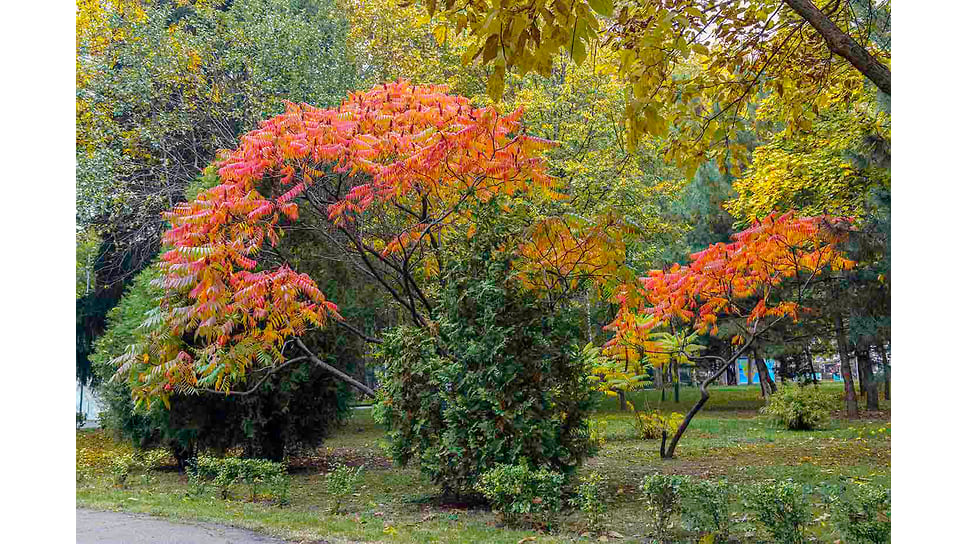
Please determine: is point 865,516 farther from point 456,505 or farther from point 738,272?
point 738,272

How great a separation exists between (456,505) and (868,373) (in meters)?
12.0

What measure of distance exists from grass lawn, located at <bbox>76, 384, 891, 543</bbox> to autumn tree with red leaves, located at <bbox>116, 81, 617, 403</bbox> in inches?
45.4

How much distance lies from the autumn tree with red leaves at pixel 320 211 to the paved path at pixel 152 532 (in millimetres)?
1392

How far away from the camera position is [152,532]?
518 cm

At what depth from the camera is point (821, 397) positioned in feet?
44.3

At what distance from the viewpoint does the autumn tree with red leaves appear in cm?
650

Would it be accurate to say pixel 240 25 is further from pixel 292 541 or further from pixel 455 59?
pixel 292 541

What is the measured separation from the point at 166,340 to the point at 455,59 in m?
9.16

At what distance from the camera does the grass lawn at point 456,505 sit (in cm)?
501

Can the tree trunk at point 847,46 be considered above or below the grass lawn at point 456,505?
above

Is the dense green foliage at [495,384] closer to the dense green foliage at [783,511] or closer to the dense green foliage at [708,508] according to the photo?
the dense green foliage at [708,508]

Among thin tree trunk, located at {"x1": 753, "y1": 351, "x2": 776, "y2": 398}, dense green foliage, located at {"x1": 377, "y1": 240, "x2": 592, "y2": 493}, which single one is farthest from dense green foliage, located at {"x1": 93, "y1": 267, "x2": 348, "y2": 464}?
thin tree trunk, located at {"x1": 753, "y1": 351, "x2": 776, "y2": 398}

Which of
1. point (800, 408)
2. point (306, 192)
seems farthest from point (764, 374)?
point (306, 192)

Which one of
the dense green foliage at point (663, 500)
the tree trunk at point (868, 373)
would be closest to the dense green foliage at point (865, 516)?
the dense green foliage at point (663, 500)
